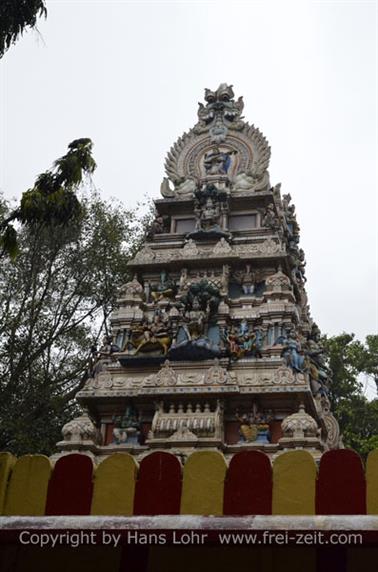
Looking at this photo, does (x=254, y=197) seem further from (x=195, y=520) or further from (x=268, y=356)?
(x=195, y=520)

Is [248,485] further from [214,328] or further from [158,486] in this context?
[214,328]

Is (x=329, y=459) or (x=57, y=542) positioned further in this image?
(x=329, y=459)

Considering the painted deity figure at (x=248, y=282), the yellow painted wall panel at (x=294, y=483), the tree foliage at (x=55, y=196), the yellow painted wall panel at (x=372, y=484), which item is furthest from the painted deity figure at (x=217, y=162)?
the yellow painted wall panel at (x=372, y=484)

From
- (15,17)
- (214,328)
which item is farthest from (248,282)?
(15,17)

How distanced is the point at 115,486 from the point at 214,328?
9464 mm

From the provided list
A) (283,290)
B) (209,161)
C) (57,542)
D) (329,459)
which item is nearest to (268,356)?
(283,290)

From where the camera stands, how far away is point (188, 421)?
1338cm

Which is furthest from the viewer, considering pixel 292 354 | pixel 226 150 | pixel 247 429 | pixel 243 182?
pixel 226 150

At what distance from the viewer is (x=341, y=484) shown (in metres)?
5.84

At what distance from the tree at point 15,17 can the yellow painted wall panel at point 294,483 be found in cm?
642

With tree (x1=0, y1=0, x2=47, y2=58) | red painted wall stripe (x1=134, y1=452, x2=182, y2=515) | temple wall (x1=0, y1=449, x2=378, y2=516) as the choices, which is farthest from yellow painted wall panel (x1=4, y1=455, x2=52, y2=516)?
tree (x1=0, y1=0, x2=47, y2=58)

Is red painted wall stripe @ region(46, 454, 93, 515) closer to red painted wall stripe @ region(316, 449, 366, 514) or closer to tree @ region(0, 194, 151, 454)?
red painted wall stripe @ region(316, 449, 366, 514)

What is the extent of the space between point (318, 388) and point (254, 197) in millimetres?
5819

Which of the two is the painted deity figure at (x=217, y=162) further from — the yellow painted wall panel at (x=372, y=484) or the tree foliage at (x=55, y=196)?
the yellow painted wall panel at (x=372, y=484)
